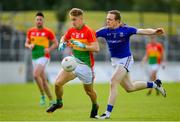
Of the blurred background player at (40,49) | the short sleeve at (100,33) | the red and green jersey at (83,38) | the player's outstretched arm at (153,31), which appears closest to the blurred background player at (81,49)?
the red and green jersey at (83,38)

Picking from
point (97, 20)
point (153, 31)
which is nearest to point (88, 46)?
point (153, 31)

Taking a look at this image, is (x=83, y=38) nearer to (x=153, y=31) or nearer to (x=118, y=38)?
(x=118, y=38)

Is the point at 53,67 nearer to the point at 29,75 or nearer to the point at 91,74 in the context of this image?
the point at 29,75

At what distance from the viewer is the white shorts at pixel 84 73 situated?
15.6 m

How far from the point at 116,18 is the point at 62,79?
180cm

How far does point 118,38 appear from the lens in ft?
51.9

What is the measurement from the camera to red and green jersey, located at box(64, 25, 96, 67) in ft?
51.1

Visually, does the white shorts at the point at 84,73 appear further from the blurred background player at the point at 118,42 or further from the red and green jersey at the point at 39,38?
the red and green jersey at the point at 39,38

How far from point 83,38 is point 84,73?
2.52ft

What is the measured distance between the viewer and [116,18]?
1554 centimetres

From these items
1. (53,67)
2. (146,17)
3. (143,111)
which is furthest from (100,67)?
(143,111)

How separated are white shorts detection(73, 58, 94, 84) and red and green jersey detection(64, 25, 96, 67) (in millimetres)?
112

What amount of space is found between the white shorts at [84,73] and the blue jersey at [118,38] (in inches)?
30.4

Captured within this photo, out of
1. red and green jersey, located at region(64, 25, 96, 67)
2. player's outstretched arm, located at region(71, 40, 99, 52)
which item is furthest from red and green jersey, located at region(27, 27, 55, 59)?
player's outstretched arm, located at region(71, 40, 99, 52)
